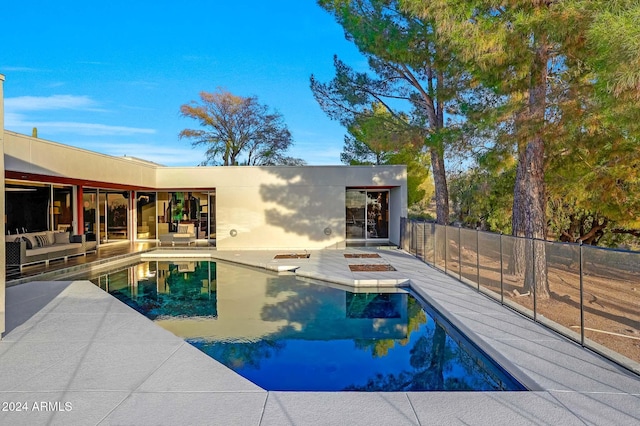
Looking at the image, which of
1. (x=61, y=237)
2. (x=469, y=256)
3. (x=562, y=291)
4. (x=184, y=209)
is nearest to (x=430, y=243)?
(x=469, y=256)

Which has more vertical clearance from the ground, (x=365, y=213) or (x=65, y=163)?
(x=65, y=163)

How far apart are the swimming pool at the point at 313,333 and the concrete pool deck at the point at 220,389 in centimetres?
51

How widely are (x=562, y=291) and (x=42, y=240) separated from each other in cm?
1322

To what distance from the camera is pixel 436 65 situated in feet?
35.3

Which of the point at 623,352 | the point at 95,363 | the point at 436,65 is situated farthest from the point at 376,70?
the point at 95,363

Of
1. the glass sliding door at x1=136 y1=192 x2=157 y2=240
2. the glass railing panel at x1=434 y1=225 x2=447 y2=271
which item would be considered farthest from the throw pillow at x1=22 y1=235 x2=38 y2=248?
the glass railing panel at x1=434 y1=225 x2=447 y2=271

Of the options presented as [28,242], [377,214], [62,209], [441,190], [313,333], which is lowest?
[313,333]

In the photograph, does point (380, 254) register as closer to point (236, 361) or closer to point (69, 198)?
point (236, 361)

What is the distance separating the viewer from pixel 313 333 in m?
6.42

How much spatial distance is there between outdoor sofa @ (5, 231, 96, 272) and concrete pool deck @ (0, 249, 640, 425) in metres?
5.19

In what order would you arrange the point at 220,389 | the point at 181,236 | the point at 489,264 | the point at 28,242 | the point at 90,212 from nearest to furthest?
the point at 220,389 < the point at 489,264 < the point at 28,242 < the point at 90,212 < the point at 181,236

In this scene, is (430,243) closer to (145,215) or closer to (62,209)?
(62,209)

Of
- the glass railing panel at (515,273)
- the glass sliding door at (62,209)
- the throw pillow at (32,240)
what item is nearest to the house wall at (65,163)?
the throw pillow at (32,240)

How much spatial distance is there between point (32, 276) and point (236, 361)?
7375 mm
